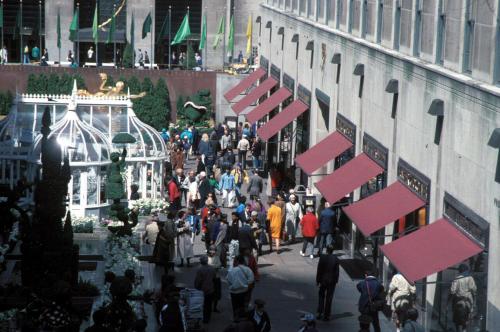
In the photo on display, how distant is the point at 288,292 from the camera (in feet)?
89.8

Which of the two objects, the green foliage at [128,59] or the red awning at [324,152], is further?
the green foliage at [128,59]

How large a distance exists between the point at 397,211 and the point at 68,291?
11928 mm

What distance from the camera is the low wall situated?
204 ft

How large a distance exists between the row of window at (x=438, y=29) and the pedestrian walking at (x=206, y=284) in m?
5.66

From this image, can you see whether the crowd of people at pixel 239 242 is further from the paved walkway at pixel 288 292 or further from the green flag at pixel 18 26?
the green flag at pixel 18 26

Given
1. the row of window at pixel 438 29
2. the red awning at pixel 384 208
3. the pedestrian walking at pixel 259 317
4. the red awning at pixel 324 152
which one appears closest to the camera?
the pedestrian walking at pixel 259 317

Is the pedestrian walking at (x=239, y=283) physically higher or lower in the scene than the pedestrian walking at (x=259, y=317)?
lower

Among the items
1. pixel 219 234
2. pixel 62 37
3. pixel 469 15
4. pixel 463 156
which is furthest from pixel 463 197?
pixel 62 37

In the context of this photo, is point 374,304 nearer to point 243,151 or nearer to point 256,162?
point 256,162

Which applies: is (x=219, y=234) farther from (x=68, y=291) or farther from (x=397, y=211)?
(x=68, y=291)

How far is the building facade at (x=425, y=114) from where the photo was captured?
67.7ft

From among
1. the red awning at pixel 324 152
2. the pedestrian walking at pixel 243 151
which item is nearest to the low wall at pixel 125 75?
the pedestrian walking at pixel 243 151

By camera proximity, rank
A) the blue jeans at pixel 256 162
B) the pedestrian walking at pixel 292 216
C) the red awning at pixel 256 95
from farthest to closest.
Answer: the red awning at pixel 256 95 → the blue jeans at pixel 256 162 → the pedestrian walking at pixel 292 216

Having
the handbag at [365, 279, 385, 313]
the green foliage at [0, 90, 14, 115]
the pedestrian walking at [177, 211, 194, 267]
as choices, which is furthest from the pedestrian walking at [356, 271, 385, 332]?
the green foliage at [0, 90, 14, 115]
